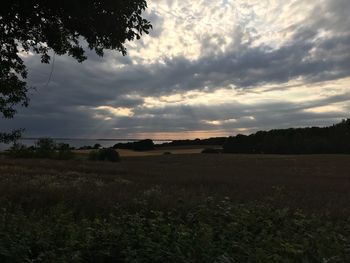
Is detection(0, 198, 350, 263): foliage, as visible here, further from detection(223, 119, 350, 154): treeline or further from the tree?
detection(223, 119, 350, 154): treeline

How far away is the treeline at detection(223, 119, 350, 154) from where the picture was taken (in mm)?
110125

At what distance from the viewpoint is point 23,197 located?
15.2m

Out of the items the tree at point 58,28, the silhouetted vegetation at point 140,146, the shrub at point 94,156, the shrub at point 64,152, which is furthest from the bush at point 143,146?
the tree at point 58,28

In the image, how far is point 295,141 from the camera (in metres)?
114

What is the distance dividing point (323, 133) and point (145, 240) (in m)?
122

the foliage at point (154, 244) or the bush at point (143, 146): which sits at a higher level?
the bush at point (143, 146)

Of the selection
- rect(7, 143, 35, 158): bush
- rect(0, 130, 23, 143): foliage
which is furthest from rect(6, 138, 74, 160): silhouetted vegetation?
rect(0, 130, 23, 143): foliage

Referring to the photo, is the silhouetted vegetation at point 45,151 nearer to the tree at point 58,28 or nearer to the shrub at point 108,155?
the shrub at point 108,155

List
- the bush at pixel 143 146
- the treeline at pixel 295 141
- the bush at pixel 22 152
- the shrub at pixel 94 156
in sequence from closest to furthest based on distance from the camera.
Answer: the bush at pixel 22 152 < the shrub at pixel 94 156 < the treeline at pixel 295 141 < the bush at pixel 143 146

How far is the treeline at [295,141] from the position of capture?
110 metres

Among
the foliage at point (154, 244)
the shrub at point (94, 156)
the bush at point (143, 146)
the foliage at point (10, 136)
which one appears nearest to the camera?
the foliage at point (154, 244)

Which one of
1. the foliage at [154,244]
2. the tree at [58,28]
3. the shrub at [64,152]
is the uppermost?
the tree at [58,28]

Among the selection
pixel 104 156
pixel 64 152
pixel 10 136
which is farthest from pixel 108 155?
pixel 10 136

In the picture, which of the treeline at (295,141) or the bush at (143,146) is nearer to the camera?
the treeline at (295,141)
